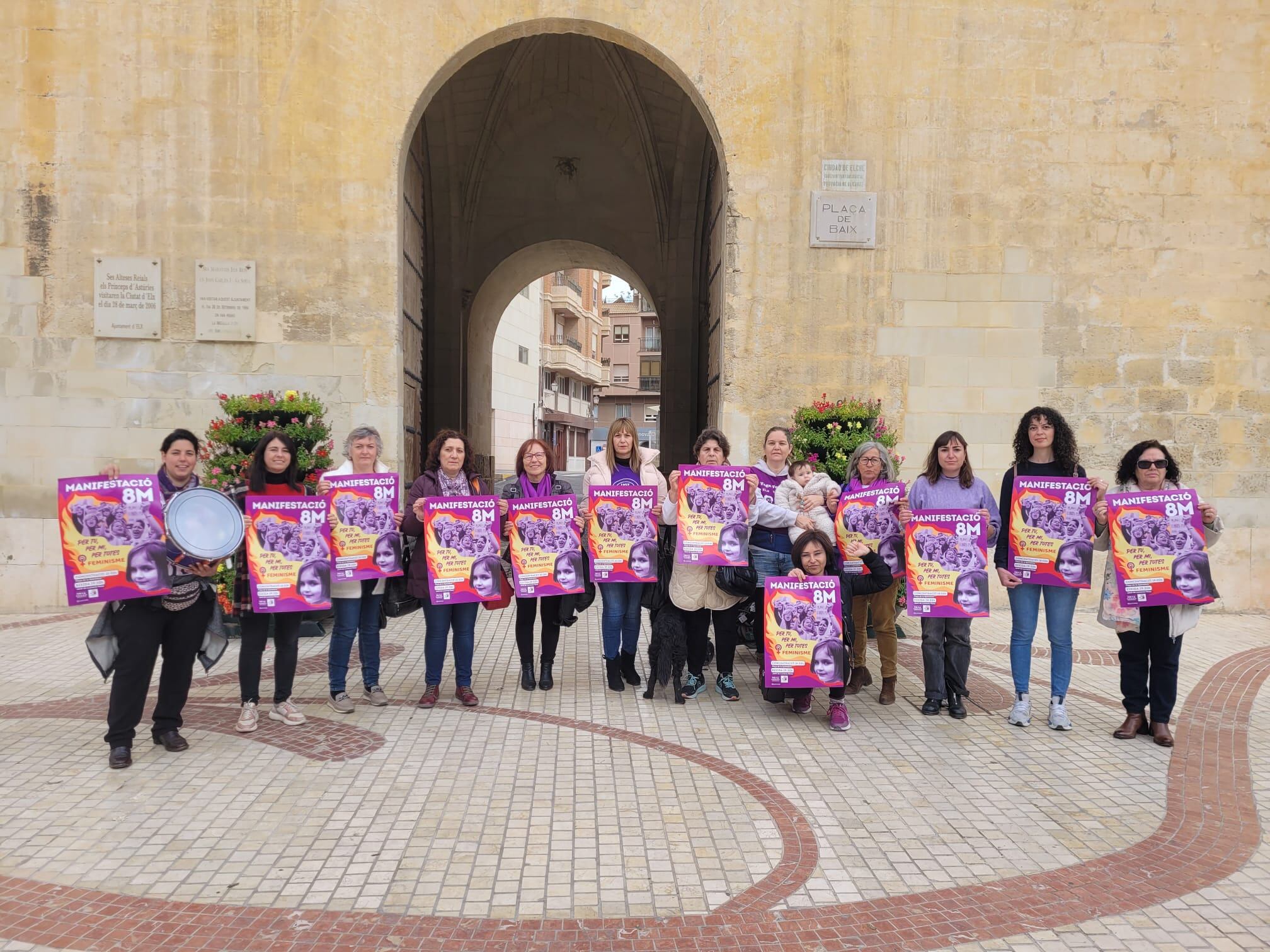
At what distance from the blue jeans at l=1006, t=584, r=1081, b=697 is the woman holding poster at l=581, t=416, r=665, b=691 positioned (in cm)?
237

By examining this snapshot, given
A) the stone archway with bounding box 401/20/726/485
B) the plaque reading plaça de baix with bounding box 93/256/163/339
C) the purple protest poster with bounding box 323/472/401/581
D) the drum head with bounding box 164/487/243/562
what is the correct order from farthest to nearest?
the stone archway with bounding box 401/20/726/485, the plaque reading plaça de baix with bounding box 93/256/163/339, the purple protest poster with bounding box 323/472/401/581, the drum head with bounding box 164/487/243/562

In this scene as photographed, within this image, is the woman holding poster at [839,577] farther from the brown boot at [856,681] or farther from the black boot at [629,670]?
the black boot at [629,670]

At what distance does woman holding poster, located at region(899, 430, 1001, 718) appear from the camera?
5.52m

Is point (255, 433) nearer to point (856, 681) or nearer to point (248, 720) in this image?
point (248, 720)

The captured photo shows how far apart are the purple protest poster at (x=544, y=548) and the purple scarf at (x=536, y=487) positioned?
0.23 metres

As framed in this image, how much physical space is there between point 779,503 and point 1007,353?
472cm

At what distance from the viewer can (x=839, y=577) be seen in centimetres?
540

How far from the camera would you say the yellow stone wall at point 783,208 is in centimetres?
852

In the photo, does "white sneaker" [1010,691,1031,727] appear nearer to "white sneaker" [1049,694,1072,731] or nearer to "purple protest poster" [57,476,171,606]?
"white sneaker" [1049,694,1072,731]

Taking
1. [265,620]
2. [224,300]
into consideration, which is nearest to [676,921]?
[265,620]

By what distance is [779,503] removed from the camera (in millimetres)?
5879

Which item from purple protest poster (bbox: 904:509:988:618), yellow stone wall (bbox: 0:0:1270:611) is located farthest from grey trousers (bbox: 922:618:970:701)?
yellow stone wall (bbox: 0:0:1270:611)

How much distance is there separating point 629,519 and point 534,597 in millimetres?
832

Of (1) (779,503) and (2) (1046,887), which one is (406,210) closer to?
(1) (779,503)
